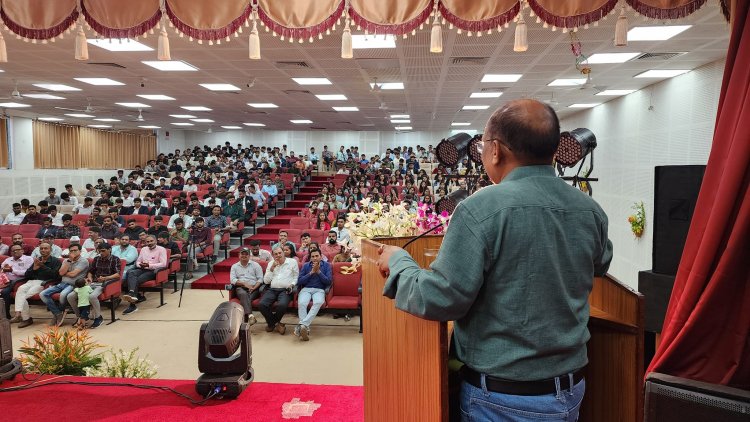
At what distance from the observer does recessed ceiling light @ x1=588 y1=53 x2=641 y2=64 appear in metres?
6.34

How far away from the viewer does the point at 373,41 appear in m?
6.07

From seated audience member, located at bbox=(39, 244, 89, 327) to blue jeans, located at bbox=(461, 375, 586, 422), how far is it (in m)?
6.52

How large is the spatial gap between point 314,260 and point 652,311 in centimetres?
378

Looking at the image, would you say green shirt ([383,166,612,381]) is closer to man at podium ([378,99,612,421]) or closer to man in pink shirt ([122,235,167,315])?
man at podium ([378,99,612,421])

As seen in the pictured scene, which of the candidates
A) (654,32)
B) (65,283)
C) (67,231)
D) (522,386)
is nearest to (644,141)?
(654,32)

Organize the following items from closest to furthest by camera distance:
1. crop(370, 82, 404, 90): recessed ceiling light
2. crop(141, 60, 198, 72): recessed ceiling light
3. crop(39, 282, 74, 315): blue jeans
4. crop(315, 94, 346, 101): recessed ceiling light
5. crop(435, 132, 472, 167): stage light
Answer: crop(435, 132, 472, 167): stage light
crop(39, 282, 74, 315): blue jeans
crop(141, 60, 198, 72): recessed ceiling light
crop(370, 82, 404, 90): recessed ceiling light
crop(315, 94, 346, 101): recessed ceiling light

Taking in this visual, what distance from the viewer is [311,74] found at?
813 centimetres

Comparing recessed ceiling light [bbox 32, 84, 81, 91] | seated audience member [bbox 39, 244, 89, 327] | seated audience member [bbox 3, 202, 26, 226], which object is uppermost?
recessed ceiling light [bbox 32, 84, 81, 91]

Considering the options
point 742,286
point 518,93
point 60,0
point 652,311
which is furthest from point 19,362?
point 518,93

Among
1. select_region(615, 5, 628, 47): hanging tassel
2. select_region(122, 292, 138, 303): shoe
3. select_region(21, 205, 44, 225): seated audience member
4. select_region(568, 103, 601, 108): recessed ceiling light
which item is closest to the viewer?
select_region(615, 5, 628, 47): hanging tassel

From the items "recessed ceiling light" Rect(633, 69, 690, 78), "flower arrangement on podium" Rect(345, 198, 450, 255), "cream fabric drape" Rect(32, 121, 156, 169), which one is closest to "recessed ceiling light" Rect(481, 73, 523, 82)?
"recessed ceiling light" Rect(633, 69, 690, 78)

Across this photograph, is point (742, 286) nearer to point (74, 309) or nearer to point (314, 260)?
point (314, 260)

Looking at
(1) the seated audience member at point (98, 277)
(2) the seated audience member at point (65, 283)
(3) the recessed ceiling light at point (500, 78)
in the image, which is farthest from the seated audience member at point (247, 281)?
(3) the recessed ceiling light at point (500, 78)

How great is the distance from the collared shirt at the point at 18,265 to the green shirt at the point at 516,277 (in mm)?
7405
